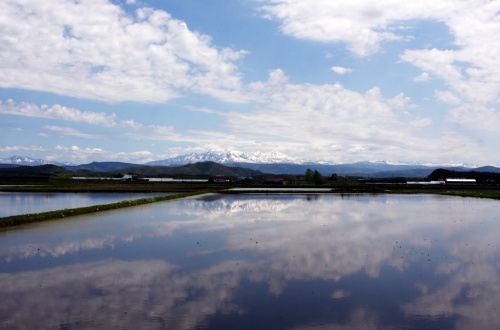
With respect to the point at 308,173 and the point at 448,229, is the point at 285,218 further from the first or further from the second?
the point at 308,173

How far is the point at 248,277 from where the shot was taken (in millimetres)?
14148

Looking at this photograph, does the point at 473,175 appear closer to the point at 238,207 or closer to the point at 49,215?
the point at 238,207

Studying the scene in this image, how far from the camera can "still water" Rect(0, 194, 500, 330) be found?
10438 mm

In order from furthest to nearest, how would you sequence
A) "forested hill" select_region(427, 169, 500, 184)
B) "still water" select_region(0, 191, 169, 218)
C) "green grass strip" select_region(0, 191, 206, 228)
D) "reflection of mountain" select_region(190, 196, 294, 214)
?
"forested hill" select_region(427, 169, 500, 184) → "reflection of mountain" select_region(190, 196, 294, 214) → "still water" select_region(0, 191, 169, 218) → "green grass strip" select_region(0, 191, 206, 228)

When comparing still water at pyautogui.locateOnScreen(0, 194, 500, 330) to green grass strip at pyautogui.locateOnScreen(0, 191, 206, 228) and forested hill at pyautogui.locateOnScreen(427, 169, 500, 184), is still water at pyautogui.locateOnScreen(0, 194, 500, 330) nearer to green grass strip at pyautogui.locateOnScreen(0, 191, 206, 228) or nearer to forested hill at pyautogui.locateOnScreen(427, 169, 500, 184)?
green grass strip at pyautogui.locateOnScreen(0, 191, 206, 228)

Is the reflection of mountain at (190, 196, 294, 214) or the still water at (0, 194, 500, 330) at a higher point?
the reflection of mountain at (190, 196, 294, 214)

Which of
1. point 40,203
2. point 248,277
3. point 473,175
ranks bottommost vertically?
point 248,277

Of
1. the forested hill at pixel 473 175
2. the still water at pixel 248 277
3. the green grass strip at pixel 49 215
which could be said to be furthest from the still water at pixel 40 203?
the forested hill at pixel 473 175

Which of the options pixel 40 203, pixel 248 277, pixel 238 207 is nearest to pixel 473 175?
pixel 238 207

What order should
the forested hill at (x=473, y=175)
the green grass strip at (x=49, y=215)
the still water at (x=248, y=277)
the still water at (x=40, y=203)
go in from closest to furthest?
the still water at (x=248, y=277), the green grass strip at (x=49, y=215), the still water at (x=40, y=203), the forested hill at (x=473, y=175)

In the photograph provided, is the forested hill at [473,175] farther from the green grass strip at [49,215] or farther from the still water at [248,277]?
the green grass strip at [49,215]

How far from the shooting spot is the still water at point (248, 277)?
10438 mm

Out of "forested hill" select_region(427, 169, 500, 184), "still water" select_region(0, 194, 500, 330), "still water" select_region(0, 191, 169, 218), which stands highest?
"forested hill" select_region(427, 169, 500, 184)

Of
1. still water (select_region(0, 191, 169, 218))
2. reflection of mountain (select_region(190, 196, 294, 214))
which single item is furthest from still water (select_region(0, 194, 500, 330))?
reflection of mountain (select_region(190, 196, 294, 214))
